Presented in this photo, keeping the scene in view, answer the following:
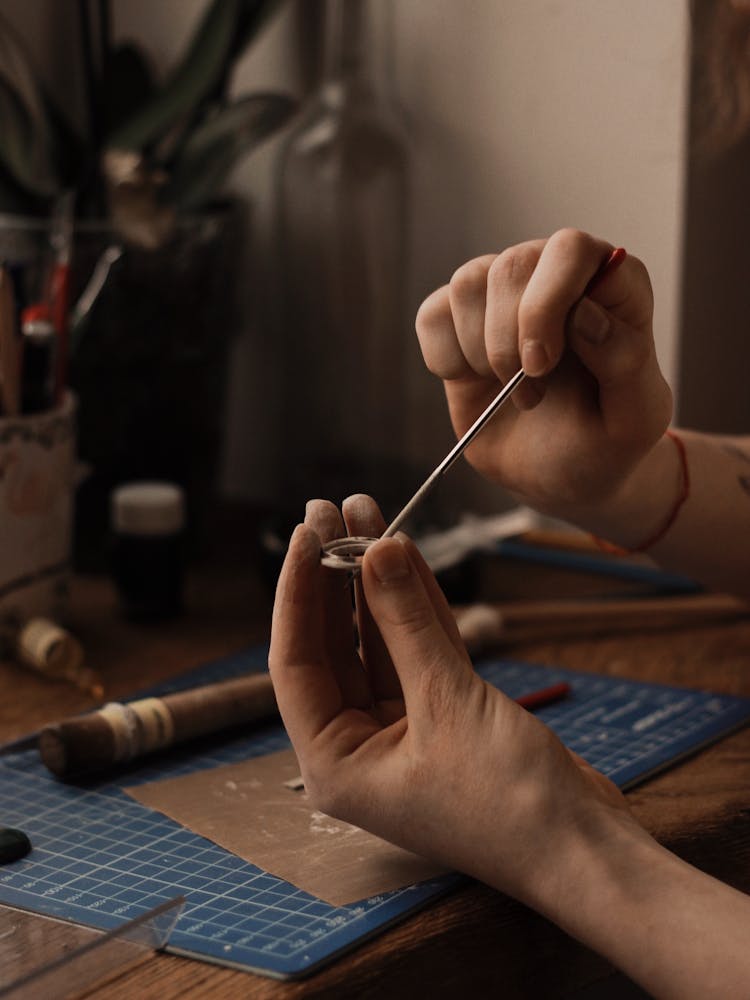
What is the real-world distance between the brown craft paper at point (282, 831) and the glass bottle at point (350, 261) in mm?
485

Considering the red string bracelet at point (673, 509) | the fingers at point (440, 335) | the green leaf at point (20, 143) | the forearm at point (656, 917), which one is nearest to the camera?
the forearm at point (656, 917)

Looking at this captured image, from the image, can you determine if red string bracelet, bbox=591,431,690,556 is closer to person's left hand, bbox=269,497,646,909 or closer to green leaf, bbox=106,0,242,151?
person's left hand, bbox=269,497,646,909

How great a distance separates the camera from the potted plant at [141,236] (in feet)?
3.69

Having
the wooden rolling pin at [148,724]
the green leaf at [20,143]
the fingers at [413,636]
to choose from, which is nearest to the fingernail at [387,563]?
the fingers at [413,636]

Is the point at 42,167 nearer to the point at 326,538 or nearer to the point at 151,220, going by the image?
the point at 151,220

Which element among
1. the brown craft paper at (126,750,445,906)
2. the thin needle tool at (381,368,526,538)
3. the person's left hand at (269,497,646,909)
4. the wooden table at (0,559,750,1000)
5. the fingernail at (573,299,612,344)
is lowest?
the wooden table at (0,559,750,1000)

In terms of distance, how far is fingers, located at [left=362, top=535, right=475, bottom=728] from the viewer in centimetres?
59

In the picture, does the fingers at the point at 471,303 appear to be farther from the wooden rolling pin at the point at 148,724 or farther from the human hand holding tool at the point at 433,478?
the wooden rolling pin at the point at 148,724

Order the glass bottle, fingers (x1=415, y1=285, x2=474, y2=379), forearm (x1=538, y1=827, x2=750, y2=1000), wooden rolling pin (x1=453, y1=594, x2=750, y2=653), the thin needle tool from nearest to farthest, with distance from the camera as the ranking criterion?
forearm (x1=538, y1=827, x2=750, y2=1000) < the thin needle tool < fingers (x1=415, y1=285, x2=474, y2=379) < wooden rolling pin (x1=453, y1=594, x2=750, y2=653) < the glass bottle

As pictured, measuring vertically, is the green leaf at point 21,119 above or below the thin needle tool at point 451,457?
above

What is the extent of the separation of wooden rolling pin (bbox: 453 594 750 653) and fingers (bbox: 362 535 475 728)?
1.32 ft

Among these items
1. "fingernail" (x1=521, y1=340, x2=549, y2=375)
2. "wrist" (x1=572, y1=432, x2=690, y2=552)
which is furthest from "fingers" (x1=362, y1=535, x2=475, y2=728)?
"wrist" (x1=572, y1=432, x2=690, y2=552)

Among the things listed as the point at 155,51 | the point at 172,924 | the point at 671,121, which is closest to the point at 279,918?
the point at 172,924

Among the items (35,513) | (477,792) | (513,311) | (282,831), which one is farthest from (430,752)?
(35,513)
